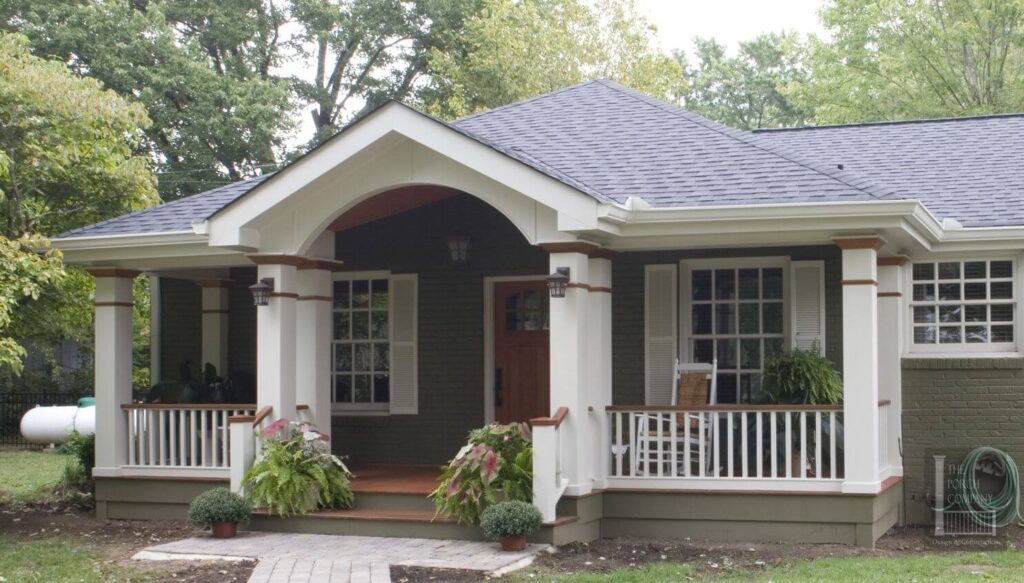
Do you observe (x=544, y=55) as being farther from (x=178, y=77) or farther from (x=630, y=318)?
(x=630, y=318)

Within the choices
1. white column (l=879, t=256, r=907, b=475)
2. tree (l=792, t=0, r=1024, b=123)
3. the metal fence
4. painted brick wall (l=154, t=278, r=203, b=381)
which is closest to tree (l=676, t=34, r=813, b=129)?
tree (l=792, t=0, r=1024, b=123)

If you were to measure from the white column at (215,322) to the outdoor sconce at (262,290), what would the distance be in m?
2.94

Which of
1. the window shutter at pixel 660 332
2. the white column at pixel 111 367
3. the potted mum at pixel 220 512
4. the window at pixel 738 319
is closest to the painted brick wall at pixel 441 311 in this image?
the window shutter at pixel 660 332

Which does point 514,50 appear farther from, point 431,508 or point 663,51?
point 431,508

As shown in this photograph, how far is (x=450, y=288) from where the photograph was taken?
501 inches

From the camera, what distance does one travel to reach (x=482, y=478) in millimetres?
9500

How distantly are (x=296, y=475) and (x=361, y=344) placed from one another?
3110mm

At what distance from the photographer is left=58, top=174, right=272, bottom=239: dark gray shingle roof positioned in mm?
11727

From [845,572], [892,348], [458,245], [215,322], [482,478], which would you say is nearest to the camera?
[845,572]

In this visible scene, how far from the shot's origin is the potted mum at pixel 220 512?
396 inches

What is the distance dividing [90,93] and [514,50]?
60.6 ft

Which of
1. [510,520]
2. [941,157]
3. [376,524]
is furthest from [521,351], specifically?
[941,157]

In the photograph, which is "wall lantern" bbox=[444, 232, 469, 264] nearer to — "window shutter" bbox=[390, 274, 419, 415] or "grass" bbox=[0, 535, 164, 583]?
"window shutter" bbox=[390, 274, 419, 415]

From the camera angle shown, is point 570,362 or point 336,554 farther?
point 570,362
